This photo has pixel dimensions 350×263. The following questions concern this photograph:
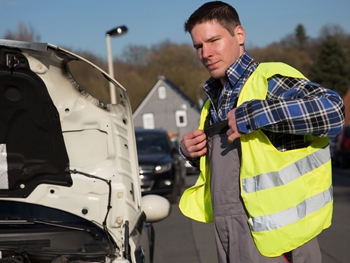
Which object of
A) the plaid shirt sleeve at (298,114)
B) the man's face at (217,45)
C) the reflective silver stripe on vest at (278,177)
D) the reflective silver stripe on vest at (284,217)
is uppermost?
the man's face at (217,45)

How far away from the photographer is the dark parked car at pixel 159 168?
549 inches

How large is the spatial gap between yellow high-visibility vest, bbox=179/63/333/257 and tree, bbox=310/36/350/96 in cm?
6590

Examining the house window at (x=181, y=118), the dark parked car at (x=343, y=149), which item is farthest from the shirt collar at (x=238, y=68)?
the house window at (x=181, y=118)

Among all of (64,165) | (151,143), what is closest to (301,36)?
(151,143)

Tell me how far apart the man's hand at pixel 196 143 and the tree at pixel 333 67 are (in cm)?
6574

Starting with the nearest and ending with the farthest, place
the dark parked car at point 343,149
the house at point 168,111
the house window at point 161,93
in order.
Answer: the dark parked car at point 343,149 → the house window at point 161,93 → the house at point 168,111

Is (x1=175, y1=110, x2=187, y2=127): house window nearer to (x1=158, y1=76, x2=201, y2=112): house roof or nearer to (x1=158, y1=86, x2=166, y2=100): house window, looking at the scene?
(x1=158, y1=76, x2=201, y2=112): house roof

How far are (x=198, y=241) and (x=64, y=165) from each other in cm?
552

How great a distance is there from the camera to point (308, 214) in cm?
280

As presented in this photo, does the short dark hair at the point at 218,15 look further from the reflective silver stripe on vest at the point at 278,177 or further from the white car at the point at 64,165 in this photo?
the white car at the point at 64,165

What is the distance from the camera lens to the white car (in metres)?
3.97

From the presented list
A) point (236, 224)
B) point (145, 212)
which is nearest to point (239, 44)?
point (236, 224)

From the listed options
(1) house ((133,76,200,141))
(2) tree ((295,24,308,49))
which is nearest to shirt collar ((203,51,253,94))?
(1) house ((133,76,200,141))

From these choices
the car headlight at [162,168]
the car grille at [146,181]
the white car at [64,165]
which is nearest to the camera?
A: the white car at [64,165]
